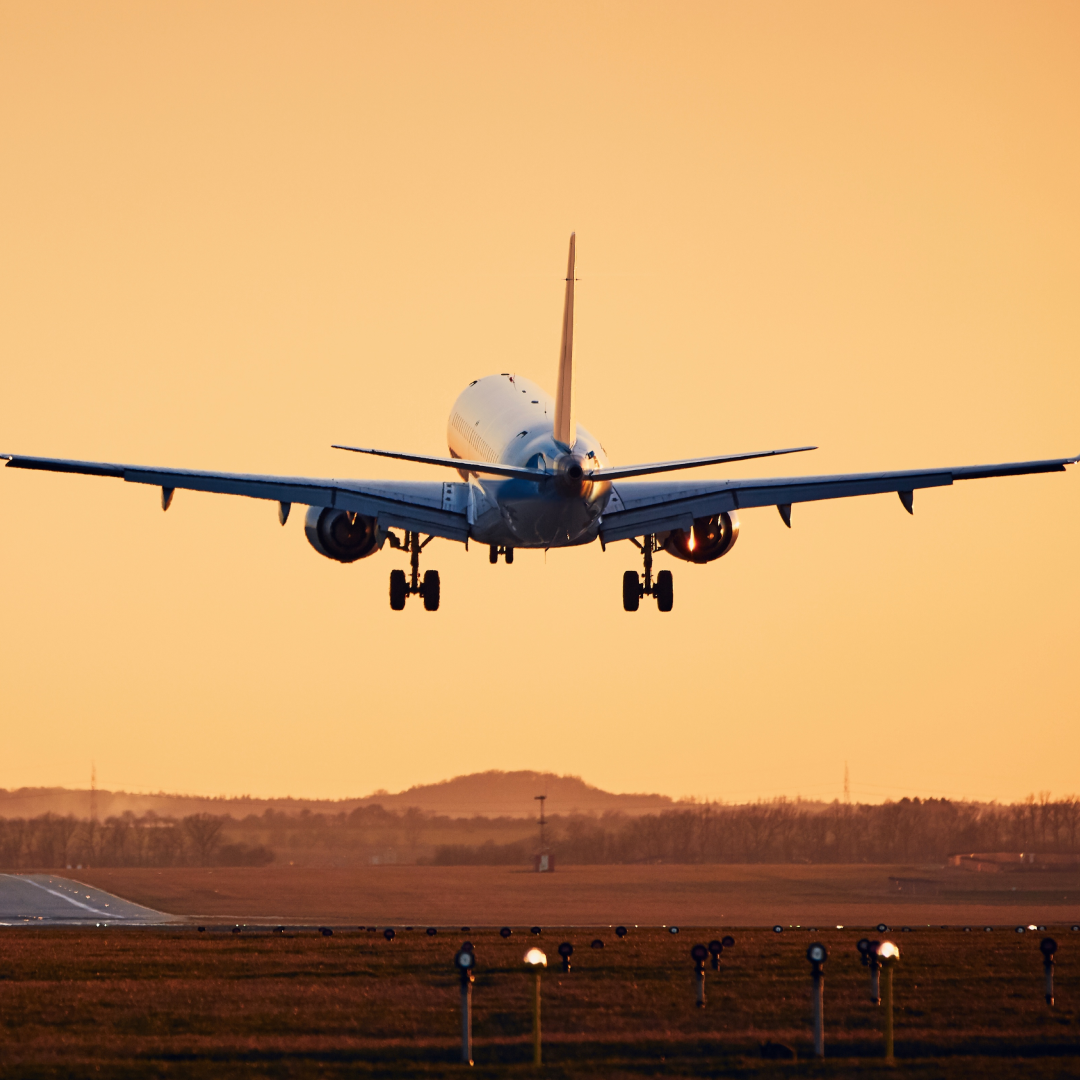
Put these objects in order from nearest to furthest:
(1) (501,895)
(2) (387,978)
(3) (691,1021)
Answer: (3) (691,1021), (2) (387,978), (1) (501,895)

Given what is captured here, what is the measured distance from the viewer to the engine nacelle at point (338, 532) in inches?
2530

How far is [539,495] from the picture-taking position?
181 ft

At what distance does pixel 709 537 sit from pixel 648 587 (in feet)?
10.5

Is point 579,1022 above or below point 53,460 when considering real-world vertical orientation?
below

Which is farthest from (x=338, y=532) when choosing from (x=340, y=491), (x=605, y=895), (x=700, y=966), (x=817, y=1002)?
(x=605, y=895)

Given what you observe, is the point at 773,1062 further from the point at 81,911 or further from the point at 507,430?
the point at 81,911

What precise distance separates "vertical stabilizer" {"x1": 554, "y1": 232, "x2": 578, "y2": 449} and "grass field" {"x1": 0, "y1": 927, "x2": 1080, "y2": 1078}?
1640 cm

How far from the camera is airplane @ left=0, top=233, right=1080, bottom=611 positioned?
54875mm

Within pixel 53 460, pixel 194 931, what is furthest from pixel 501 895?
pixel 53 460

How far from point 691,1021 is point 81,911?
2996 inches

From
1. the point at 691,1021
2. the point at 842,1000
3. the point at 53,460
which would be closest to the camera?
the point at 691,1021

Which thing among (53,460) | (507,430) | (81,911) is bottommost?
(81,911)

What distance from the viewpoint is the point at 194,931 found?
204 ft

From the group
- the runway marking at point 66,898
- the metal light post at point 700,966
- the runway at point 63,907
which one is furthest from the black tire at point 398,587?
the runway marking at point 66,898
